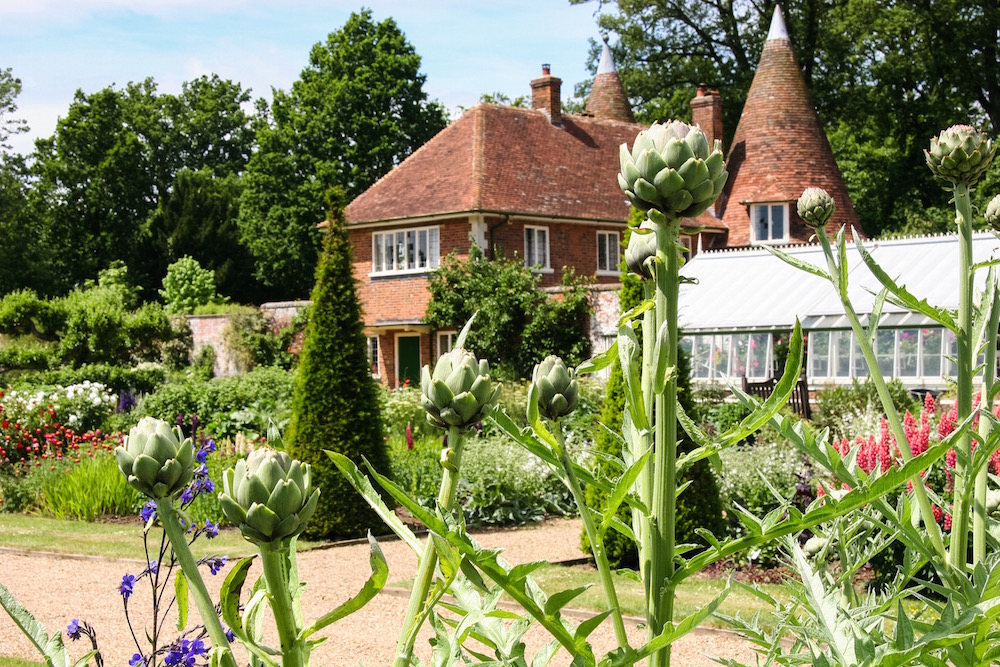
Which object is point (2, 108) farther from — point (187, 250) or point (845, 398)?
point (845, 398)

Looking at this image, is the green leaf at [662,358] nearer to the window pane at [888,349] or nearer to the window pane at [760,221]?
the window pane at [888,349]

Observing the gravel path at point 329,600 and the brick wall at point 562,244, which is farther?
the brick wall at point 562,244

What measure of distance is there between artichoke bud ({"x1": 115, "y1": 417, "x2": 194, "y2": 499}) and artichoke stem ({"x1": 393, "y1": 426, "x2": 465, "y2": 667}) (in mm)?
280

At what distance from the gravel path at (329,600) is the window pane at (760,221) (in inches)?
672

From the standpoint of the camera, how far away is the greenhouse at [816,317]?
1791cm

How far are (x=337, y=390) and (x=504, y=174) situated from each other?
47.8 feet

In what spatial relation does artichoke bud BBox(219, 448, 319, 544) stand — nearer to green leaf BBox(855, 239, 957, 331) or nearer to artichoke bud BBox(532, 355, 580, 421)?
artichoke bud BBox(532, 355, 580, 421)

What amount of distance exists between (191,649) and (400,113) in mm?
35993

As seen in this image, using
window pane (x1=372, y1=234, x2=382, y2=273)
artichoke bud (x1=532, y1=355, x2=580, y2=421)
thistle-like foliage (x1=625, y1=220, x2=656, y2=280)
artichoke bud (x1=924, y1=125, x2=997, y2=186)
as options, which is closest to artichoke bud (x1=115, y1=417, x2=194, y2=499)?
artichoke bud (x1=532, y1=355, x2=580, y2=421)

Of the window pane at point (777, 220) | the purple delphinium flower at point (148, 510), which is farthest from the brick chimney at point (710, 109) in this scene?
the purple delphinium flower at point (148, 510)

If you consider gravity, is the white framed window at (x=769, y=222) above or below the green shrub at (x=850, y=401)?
above

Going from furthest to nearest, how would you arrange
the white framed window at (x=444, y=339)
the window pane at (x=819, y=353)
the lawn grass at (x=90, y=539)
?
the white framed window at (x=444, y=339) → the window pane at (x=819, y=353) → the lawn grass at (x=90, y=539)

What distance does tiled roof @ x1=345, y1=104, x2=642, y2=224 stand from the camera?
77.3 feet

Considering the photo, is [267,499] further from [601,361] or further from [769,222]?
[769,222]
